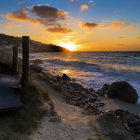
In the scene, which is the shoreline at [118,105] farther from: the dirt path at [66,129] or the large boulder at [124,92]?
the dirt path at [66,129]

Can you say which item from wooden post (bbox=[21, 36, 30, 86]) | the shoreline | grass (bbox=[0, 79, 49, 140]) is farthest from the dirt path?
the shoreline

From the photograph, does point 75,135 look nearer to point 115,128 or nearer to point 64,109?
point 115,128

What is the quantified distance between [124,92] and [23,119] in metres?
6.65

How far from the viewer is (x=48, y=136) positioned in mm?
3609

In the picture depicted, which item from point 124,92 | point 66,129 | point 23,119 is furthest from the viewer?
point 124,92

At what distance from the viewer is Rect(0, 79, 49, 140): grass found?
10.9 feet

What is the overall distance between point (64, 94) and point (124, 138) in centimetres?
454

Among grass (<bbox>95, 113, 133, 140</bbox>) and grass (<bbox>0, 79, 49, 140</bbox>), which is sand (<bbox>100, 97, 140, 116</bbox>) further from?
grass (<bbox>0, 79, 49, 140</bbox>)

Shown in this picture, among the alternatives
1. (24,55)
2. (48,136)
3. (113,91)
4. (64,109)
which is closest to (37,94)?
(64,109)

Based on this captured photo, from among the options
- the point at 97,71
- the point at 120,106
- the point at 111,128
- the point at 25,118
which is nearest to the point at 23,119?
the point at 25,118

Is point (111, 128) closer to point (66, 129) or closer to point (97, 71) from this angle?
point (66, 129)

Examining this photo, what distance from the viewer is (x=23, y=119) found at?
156 inches

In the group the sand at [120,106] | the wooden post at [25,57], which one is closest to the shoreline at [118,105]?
the sand at [120,106]

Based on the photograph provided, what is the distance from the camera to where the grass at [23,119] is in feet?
10.9
